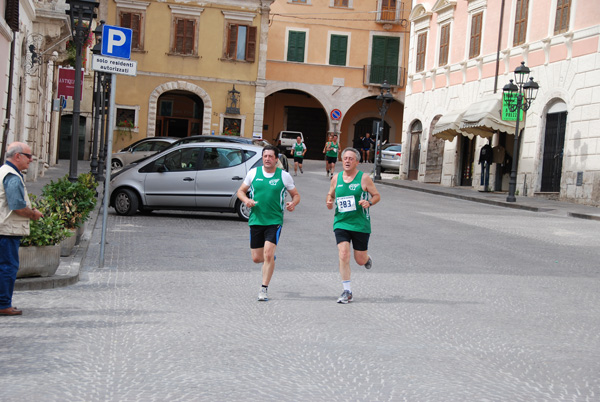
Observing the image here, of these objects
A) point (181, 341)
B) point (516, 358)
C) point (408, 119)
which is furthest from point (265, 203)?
point (408, 119)

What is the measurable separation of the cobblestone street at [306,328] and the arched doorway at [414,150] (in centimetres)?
2696

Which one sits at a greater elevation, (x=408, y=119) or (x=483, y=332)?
(x=408, y=119)

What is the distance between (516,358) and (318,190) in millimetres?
20956

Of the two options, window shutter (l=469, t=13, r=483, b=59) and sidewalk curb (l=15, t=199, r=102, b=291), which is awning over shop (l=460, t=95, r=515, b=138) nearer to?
window shutter (l=469, t=13, r=483, b=59)

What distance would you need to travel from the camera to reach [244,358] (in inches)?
241

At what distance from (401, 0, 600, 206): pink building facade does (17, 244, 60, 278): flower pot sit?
20.2 meters

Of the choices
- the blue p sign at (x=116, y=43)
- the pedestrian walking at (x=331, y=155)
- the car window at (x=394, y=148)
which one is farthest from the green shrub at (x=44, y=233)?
the car window at (x=394, y=148)

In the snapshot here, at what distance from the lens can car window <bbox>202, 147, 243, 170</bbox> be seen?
56.9 ft

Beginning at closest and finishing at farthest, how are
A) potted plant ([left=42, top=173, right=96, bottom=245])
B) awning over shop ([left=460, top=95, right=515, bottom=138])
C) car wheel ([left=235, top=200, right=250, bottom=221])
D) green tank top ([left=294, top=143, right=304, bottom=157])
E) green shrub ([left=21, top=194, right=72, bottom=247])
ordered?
green shrub ([left=21, top=194, right=72, bottom=247]), potted plant ([left=42, top=173, right=96, bottom=245]), car wheel ([left=235, top=200, right=250, bottom=221]), awning over shop ([left=460, top=95, right=515, bottom=138]), green tank top ([left=294, top=143, right=304, bottom=157])

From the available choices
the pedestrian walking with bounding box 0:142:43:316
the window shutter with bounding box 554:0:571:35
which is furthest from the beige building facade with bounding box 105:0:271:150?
the pedestrian walking with bounding box 0:142:43:316

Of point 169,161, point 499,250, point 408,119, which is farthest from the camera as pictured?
point 408,119

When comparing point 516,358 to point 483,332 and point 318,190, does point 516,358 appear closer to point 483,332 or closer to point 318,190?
point 483,332

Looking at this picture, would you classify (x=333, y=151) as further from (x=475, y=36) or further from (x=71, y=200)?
(x=71, y=200)

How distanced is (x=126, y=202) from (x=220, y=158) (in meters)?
2.04
